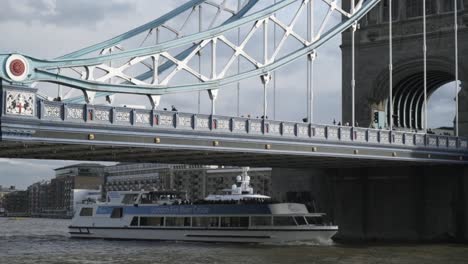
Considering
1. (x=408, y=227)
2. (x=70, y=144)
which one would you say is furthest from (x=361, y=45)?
(x=70, y=144)

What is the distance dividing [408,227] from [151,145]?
973 inches

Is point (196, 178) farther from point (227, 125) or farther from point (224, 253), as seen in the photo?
point (227, 125)

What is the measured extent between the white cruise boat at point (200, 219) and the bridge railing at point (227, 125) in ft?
24.1

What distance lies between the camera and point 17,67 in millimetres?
28500

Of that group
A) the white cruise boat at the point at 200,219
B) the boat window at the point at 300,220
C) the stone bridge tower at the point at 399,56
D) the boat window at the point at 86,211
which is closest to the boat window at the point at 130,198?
the white cruise boat at the point at 200,219

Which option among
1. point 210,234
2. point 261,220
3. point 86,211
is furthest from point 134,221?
point 261,220

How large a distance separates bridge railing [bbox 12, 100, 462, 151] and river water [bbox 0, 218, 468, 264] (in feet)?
18.9

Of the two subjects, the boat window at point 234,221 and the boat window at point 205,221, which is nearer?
the boat window at point 234,221

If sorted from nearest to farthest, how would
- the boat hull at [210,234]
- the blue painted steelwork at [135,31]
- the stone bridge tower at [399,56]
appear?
the blue painted steelwork at [135,31] < the boat hull at [210,234] < the stone bridge tower at [399,56]

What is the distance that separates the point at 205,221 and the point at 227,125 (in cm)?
1723

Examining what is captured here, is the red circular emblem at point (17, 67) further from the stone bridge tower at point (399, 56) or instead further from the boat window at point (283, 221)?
the stone bridge tower at point (399, 56)

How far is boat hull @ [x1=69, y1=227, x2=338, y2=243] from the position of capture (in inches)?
1887

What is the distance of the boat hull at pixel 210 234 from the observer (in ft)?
157

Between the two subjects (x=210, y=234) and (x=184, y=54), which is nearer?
(x=184, y=54)
